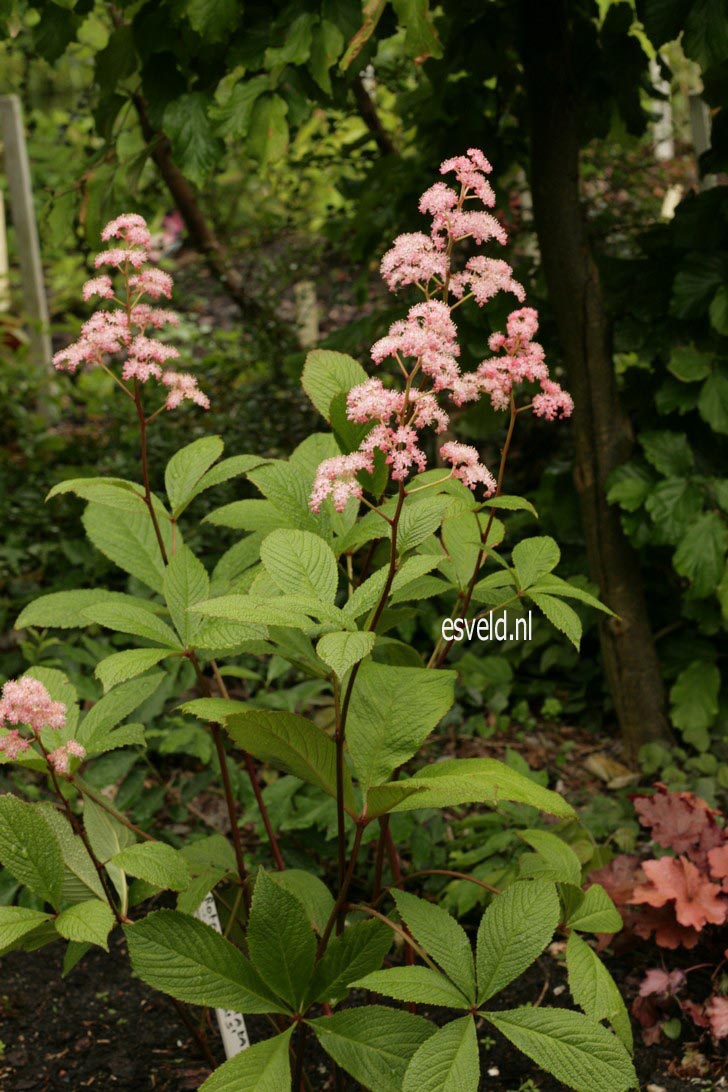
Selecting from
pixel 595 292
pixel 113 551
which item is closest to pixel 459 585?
pixel 113 551

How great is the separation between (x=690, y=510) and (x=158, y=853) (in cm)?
170

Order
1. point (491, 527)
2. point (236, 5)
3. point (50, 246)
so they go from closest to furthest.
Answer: point (491, 527) → point (236, 5) → point (50, 246)

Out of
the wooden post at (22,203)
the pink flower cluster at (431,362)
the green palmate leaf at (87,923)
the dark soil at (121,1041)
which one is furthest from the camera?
the wooden post at (22,203)

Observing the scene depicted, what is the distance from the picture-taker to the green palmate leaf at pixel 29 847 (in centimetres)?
143

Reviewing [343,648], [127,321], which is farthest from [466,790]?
[127,321]

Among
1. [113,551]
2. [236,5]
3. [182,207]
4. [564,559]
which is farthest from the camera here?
[182,207]

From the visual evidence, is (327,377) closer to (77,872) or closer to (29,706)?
(29,706)

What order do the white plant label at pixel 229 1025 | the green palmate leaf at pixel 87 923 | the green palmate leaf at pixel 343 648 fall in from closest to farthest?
the green palmate leaf at pixel 343 648 → the green palmate leaf at pixel 87 923 → the white plant label at pixel 229 1025

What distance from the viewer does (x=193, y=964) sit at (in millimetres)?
1425

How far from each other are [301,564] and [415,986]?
525 millimetres

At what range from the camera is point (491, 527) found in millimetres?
1617

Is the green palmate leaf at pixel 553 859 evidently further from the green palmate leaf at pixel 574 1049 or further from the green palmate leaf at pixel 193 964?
the green palmate leaf at pixel 193 964

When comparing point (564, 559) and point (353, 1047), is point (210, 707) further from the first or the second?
point (564, 559)

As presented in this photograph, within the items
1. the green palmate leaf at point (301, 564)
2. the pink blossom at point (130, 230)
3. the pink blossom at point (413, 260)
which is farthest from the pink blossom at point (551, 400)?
the pink blossom at point (130, 230)
